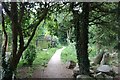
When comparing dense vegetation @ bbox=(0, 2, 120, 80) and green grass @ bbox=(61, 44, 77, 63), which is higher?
dense vegetation @ bbox=(0, 2, 120, 80)

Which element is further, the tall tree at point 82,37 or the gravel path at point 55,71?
the gravel path at point 55,71

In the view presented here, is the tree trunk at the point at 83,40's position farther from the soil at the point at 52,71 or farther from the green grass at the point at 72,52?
the soil at the point at 52,71

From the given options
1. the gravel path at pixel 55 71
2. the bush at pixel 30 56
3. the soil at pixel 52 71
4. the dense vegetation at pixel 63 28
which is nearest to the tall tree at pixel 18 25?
the dense vegetation at pixel 63 28

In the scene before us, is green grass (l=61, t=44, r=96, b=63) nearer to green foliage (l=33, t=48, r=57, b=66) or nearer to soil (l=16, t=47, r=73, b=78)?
soil (l=16, t=47, r=73, b=78)

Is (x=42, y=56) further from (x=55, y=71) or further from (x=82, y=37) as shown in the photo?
(x=82, y=37)

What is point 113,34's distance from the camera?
2.95 m

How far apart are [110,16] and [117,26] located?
196mm

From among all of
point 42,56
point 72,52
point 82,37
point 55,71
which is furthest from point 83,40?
point 42,56

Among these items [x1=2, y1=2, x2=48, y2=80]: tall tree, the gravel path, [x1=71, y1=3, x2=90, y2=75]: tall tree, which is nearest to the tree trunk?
[x1=71, y1=3, x2=90, y2=75]: tall tree

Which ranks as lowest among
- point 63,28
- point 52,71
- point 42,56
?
point 52,71

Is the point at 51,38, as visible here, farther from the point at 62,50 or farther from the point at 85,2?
the point at 85,2

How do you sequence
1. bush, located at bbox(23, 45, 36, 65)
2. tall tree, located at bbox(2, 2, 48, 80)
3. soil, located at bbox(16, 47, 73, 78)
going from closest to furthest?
tall tree, located at bbox(2, 2, 48, 80) → soil, located at bbox(16, 47, 73, 78) → bush, located at bbox(23, 45, 36, 65)

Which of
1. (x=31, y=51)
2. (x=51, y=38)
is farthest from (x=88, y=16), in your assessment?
(x=31, y=51)

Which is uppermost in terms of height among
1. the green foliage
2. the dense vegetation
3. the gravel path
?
the dense vegetation
